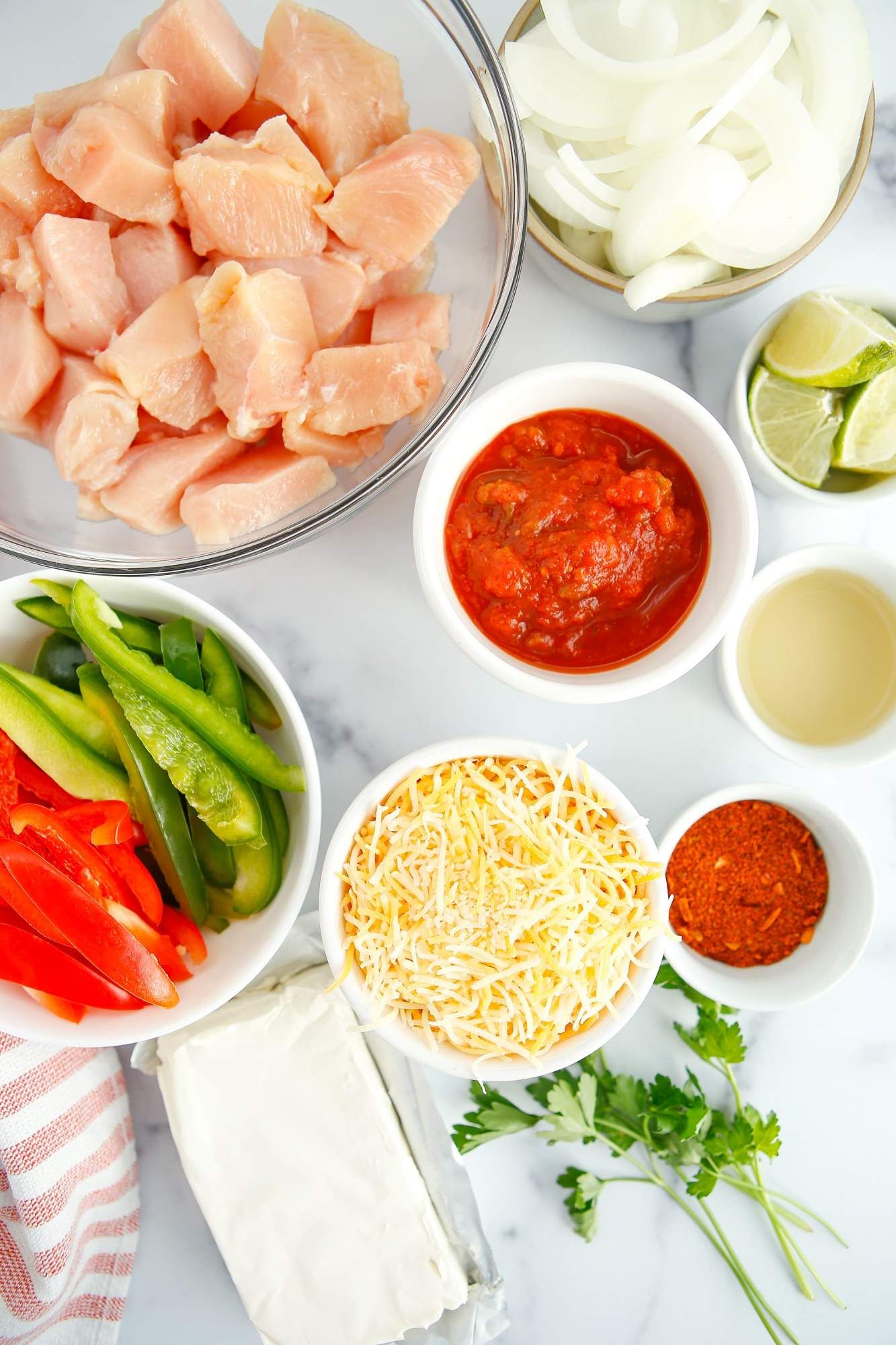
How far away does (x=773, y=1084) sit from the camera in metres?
1.98

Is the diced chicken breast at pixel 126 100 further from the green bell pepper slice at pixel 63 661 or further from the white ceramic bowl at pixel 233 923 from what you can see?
the green bell pepper slice at pixel 63 661

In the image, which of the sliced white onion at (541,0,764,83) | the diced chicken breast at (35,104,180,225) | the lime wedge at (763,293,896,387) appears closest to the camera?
the diced chicken breast at (35,104,180,225)

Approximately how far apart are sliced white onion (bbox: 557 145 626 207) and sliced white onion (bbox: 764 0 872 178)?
1.08 ft

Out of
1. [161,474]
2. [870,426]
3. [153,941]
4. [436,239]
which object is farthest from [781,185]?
[153,941]

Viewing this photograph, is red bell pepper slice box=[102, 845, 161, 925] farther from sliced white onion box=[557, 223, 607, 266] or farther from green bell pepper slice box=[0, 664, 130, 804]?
sliced white onion box=[557, 223, 607, 266]

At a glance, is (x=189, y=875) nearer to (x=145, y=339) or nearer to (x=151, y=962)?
(x=151, y=962)

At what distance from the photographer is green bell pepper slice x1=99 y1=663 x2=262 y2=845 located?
151cm

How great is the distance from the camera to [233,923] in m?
1.71

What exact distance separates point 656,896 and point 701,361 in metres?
1.01

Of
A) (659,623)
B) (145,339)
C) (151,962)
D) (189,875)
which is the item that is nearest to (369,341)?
(145,339)

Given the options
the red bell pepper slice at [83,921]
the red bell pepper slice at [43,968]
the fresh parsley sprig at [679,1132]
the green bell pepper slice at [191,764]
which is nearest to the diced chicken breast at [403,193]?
the green bell pepper slice at [191,764]

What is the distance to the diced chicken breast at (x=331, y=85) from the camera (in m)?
1.50

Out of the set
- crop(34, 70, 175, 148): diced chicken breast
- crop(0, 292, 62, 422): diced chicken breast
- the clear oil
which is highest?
crop(34, 70, 175, 148): diced chicken breast

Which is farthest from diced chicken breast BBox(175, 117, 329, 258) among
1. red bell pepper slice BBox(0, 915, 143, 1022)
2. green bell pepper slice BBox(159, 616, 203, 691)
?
red bell pepper slice BBox(0, 915, 143, 1022)
